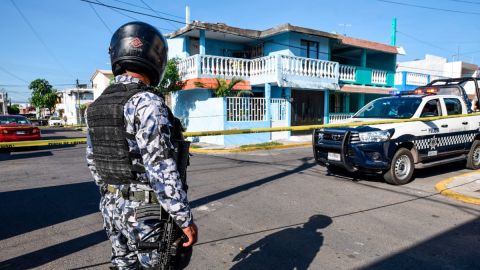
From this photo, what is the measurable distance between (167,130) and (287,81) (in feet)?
46.9

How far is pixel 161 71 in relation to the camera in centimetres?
215

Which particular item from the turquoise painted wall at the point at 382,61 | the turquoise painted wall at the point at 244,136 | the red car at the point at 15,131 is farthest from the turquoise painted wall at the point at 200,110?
the turquoise painted wall at the point at 382,61

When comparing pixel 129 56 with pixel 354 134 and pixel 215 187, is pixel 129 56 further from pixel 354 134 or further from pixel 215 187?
pixel 354 134

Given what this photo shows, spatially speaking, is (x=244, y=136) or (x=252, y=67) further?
(x=252, y=67)

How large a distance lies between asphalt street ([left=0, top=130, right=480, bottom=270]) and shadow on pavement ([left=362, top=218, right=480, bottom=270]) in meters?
0.01

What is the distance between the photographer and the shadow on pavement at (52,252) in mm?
3203

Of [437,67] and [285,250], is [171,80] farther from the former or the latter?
[437,67]

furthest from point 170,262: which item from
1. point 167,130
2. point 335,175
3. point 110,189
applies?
point 335,175

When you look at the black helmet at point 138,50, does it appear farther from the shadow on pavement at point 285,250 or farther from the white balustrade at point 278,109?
the white balustrade at point 278,109

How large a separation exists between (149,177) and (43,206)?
4.40 metres

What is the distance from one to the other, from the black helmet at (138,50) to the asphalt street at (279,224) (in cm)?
200

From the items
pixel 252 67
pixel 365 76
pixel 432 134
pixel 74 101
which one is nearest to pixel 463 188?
pixel 432 134

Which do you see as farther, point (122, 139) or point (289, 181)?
point (289, 181)

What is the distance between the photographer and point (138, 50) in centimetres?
197
